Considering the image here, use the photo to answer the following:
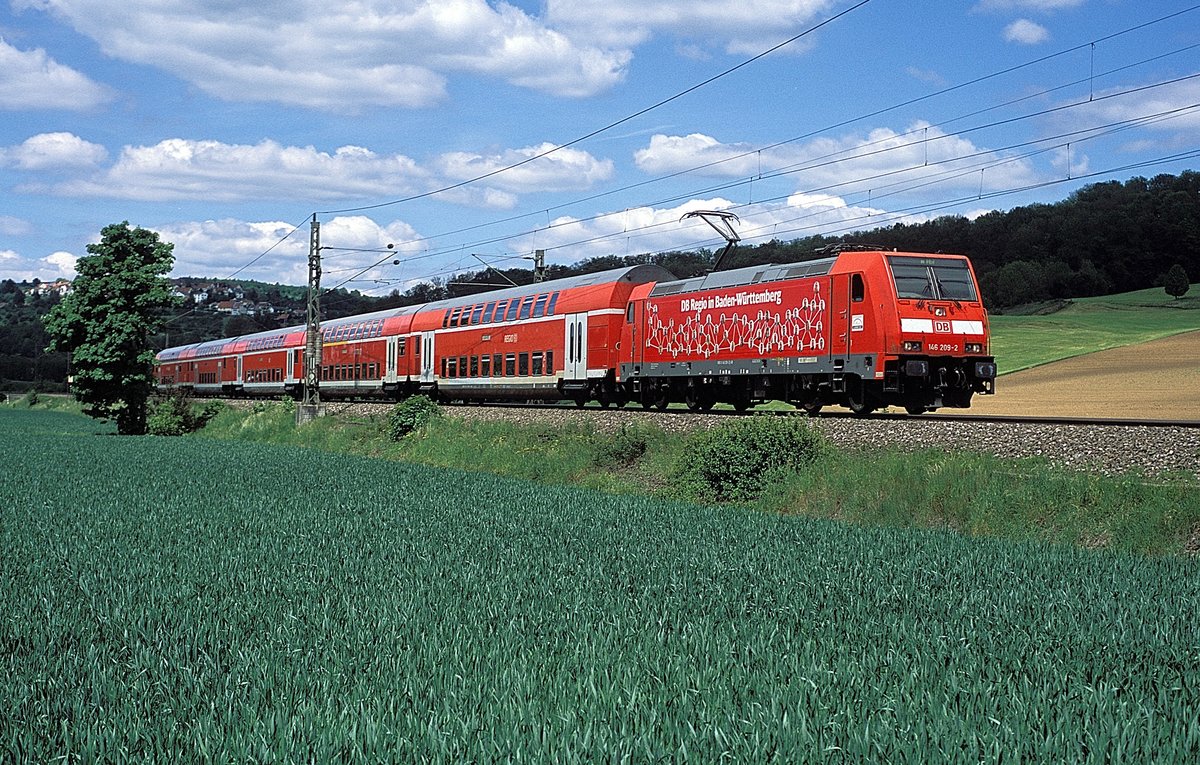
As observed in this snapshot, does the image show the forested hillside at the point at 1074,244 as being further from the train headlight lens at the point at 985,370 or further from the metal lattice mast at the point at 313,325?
the train headlight lens at the point at 985,370

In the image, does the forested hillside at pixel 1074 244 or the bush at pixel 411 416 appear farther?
the forested hillside at pixel 1074 244

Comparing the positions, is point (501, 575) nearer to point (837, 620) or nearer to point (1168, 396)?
point (837, 620)

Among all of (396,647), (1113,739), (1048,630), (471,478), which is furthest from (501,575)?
(471,478)

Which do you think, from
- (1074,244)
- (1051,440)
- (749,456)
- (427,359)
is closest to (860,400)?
(749,456)

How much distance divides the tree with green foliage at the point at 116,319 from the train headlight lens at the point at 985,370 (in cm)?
3936

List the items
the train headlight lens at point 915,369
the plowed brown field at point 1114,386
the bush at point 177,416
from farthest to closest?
the bush at point 177,416, the plowed brown field at point 1114,386, the train headlight lens at point 915,369

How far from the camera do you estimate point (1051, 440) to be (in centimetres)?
1677

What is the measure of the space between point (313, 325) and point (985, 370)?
28173 mm

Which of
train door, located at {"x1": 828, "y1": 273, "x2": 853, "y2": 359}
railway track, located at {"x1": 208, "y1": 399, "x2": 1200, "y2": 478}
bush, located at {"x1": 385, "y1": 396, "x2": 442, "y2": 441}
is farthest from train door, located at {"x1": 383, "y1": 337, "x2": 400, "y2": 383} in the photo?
train door, located at {"x1": 828, "y1": 273, "x2": 853, "y2": 359}

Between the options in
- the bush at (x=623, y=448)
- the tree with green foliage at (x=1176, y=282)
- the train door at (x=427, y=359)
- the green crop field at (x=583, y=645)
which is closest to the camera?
the green crop field at (x=583, y=645)

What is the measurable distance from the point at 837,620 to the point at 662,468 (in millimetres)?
14898

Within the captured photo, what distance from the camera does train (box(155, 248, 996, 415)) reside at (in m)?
22.4

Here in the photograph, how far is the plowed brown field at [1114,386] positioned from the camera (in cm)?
3428

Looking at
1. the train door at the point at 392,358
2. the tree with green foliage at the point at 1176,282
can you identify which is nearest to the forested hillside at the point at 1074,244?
the tree with green foliage at the point at 1176,282
